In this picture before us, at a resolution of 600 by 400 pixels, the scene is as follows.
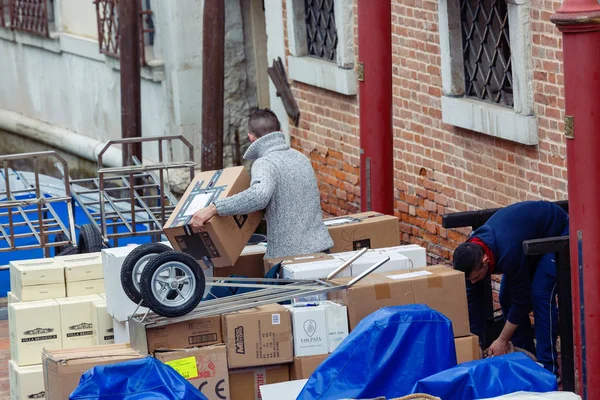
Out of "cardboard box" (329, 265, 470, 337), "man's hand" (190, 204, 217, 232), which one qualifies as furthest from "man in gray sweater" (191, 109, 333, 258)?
"cardboard box" (329, 265, 470, 337)

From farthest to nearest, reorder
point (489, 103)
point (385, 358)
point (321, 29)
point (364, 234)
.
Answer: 1. point (321, 29)
2. point (489, 103)
3. point (364, 234)
4. point (385, 358)

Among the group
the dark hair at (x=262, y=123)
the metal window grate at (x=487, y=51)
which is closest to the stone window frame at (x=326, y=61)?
the metal window grate at (x=487, y=51)

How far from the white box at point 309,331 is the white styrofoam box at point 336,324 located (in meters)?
0.02

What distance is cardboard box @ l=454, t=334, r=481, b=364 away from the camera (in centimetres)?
630

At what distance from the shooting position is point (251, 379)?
20.5 feet

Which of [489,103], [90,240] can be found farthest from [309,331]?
[90,240]

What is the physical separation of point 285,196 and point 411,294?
1.20 m

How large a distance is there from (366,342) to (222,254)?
1644mm

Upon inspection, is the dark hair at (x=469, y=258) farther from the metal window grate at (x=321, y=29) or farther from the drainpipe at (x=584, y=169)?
the metal window grate at (x=321, y=29)

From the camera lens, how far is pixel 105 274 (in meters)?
6.92

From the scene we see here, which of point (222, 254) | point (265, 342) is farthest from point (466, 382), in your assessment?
point (222, 254)

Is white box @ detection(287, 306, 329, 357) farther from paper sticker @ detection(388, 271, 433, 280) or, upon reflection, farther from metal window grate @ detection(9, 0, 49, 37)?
metal window grate @ detection(9, 0, 49, 37)

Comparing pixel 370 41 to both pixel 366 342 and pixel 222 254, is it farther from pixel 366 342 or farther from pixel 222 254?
pixel 366 342

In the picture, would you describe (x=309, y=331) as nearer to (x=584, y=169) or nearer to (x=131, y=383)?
(x=131, y=383)
